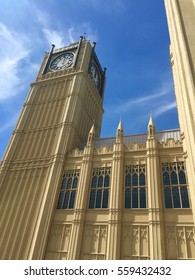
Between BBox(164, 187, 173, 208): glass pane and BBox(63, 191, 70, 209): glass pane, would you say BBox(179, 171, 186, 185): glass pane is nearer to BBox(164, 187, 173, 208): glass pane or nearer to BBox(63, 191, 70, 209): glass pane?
BBox(164, 187, 173, 208): glass pane

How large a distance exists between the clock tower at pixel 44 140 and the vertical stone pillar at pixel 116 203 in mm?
7282

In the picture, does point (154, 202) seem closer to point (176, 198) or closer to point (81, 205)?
point (176, 198)

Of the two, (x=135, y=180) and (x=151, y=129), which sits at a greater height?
(x=151, y=129)

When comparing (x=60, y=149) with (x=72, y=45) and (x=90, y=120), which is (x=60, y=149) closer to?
(x=90, y=120)

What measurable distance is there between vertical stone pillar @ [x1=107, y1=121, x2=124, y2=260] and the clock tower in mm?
7282

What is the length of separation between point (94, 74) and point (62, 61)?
24.2 feet

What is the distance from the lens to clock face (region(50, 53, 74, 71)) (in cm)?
Result: 4478

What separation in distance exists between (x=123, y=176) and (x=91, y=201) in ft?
15.8

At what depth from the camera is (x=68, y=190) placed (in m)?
27.2

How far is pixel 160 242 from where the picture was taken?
1975 centimetres

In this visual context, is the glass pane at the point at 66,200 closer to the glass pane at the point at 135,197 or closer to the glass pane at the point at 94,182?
the glass pane at the point at 94,182

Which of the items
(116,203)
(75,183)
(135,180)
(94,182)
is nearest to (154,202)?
(135,180)

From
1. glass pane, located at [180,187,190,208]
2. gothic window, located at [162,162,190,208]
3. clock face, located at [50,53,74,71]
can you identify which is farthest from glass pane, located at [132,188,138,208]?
clock face, located at [50,53,74,71]

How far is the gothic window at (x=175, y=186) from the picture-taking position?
870 inches
